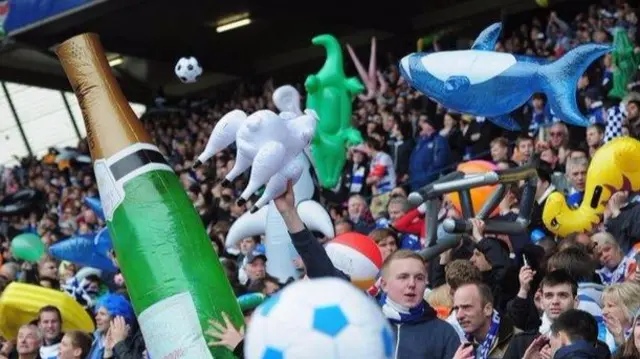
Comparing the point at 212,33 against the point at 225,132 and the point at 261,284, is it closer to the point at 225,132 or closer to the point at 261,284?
the point at 261,284

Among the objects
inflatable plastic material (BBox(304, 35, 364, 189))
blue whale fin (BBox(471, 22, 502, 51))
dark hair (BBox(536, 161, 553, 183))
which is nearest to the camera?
blue whale fin (BBox(471, 22, 502, 51))

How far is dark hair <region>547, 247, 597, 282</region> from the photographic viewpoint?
6.51 m

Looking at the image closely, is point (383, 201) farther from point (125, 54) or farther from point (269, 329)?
point (125, 54)

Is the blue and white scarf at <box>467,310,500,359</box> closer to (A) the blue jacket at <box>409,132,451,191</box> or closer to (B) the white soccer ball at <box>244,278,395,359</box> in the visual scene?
(B) the white soccer ball at <box>244,278,395,359</box>

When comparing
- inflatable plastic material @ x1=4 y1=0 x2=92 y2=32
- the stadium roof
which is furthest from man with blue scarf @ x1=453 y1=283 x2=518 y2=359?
inflatable plastic material @ x1=4 y1=0 x2=92 y2=32

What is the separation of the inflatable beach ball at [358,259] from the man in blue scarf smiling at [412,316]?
247 centimetres

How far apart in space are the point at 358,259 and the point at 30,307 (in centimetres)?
323

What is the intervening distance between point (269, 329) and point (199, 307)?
2859mm

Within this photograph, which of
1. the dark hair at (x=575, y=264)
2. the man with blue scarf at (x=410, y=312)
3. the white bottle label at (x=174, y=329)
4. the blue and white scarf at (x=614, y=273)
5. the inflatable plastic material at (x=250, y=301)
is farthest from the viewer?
the blue and white scarf at (x=614, y=273)

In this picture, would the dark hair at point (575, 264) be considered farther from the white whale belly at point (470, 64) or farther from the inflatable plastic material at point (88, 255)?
the inflatable plastic material at point (88, 255)

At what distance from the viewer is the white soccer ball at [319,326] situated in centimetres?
269

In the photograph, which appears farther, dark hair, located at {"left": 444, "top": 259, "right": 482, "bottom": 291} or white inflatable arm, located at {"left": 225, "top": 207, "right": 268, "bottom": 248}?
white inflatable arm, located at {"left": 225, "top": 207, "right": 268, "bottom": 248}

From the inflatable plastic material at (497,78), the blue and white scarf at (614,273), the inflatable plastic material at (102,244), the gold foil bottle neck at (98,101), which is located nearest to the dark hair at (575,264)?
the blue and white scarf at (614,273)

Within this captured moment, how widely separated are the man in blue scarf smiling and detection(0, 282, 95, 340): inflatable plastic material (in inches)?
195
